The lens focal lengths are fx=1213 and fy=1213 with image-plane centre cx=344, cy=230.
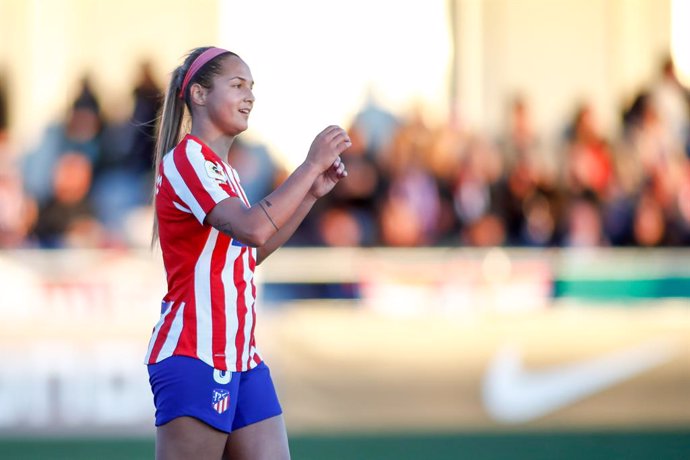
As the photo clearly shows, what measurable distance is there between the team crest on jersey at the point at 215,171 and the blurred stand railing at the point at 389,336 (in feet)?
13.5

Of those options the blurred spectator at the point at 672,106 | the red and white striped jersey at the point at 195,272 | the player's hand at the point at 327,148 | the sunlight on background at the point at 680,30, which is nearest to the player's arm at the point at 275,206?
the player's hand at the point at 327,148

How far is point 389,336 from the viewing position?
805 centimetres

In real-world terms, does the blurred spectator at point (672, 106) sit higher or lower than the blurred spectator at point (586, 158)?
higher

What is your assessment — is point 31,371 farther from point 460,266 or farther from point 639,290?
point 639,290

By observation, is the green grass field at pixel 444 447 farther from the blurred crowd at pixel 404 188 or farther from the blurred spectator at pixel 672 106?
the blurred spectator at pixel 672 106

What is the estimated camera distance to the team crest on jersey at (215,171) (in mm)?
3773

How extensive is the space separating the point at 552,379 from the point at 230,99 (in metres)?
4.75

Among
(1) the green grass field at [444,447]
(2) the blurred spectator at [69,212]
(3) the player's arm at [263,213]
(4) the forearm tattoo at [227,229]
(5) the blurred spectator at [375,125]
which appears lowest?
(1) the green grass field at [444,447]

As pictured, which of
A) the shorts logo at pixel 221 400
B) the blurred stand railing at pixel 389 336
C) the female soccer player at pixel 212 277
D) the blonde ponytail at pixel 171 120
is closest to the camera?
the female soccer player at pixel 212 277

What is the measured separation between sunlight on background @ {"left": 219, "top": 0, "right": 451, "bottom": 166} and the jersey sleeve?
661 centimetres

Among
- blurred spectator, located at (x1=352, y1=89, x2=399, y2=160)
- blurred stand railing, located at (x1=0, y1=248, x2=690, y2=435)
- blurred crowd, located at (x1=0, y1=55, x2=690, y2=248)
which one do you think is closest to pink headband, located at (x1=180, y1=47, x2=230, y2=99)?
blurred stand railing, located at (x1=0, y1=248, x2=690, y2=435)

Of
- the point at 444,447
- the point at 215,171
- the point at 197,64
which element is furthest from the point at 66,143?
the point at 215,171

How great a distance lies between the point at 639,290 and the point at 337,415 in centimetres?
218

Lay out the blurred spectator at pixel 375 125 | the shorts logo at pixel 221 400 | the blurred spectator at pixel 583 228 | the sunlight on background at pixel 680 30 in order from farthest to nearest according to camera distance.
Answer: the sunlight on background at pixel 680 30 < the blurred spectator at pixel 375 125 < the blurred spectator at pixel 583 228 < the shorts logo at pixel 221 400
